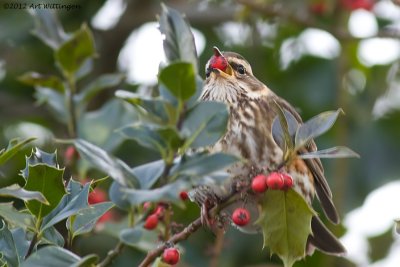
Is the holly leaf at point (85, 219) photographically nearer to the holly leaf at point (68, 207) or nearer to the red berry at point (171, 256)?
the holly leaf at point (68, 207)

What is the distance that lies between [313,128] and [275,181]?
6.4 inches

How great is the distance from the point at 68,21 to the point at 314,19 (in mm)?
1446

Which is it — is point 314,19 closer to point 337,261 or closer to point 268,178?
point 337,261

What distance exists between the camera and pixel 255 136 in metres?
3.18

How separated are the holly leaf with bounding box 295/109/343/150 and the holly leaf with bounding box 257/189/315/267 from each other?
23 cm

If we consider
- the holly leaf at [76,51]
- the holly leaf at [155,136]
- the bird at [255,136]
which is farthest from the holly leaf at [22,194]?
the holly leaf at [76,51]

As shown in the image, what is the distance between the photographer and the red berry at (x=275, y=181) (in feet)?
7.30

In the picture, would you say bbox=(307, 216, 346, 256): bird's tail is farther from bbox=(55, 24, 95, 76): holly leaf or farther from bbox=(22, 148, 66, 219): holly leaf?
bbox=(22, 148, 66, 219): holly leaf

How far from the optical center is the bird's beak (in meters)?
3.36

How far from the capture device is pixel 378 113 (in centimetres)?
525

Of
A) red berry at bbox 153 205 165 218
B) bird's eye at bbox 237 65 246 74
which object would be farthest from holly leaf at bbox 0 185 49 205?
bird's eye at bbox 237 65 246 74

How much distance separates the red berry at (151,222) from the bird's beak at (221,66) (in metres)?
0.82

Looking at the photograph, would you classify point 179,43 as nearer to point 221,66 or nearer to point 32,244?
point 32,244

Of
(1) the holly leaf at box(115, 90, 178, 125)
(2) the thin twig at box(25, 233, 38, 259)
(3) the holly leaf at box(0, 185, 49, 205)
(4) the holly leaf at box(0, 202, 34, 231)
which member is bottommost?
(2) the thin twig at box(25, 233, 38, 259)
